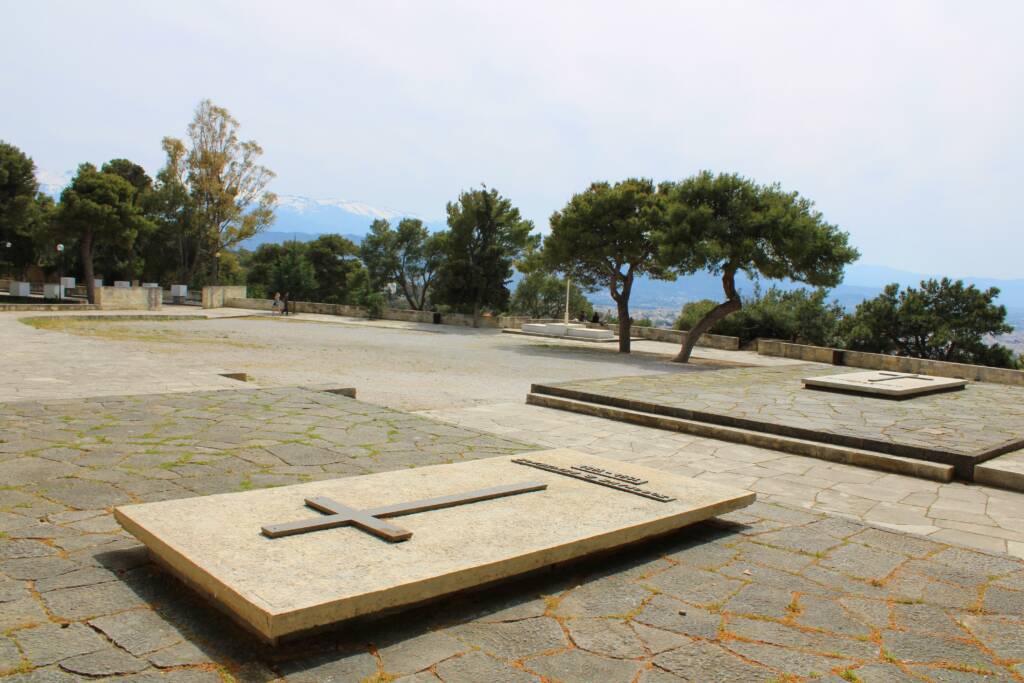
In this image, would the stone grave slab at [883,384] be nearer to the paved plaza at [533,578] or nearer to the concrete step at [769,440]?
the concrete step at [769,440]

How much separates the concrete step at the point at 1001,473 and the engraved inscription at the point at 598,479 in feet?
11.2

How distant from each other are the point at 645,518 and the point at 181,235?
43.2m

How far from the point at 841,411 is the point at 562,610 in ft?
20.8

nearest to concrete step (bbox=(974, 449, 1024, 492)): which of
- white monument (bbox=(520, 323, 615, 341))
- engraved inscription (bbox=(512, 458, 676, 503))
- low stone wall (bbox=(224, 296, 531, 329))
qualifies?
engraved inscription (bbox=(512, 458, 676, 503))

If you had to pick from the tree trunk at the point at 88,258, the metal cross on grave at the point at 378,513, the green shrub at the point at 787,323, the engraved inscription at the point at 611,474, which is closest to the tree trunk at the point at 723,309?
the green shrub at the point at 787,323

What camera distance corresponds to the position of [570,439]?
712 centimetres

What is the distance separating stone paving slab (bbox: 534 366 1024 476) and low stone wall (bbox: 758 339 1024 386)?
26.5ft

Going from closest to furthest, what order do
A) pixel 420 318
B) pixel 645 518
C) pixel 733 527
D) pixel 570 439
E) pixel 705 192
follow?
pixel 645 518 → pixel 733 527 → pixel 570 439 → pixel 705 192 → pixel 420 318

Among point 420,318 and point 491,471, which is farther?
point 420,318

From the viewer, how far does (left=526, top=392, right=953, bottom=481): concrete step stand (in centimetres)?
605

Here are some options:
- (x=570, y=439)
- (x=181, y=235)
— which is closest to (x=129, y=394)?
(x=570, y=439)

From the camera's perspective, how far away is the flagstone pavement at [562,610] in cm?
245

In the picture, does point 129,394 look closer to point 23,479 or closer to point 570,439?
point 23,479

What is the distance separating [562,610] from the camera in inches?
116
